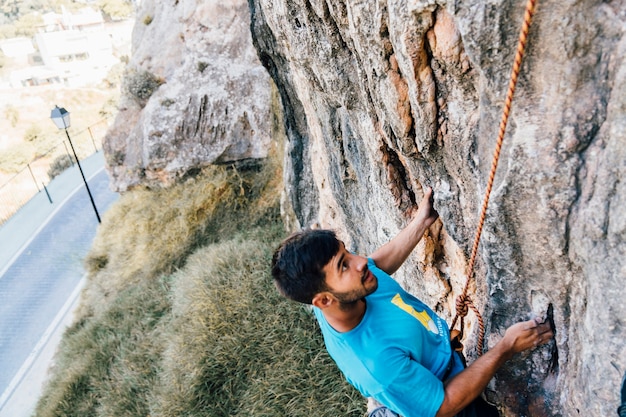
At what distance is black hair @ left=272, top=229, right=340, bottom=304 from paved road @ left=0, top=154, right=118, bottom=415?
1028cm

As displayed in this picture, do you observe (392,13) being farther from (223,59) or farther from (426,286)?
(223,59)

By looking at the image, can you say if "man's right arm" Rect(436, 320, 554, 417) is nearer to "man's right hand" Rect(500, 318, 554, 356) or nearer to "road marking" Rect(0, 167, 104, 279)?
"man's right hand" Rect(500, 318, 554, 356)

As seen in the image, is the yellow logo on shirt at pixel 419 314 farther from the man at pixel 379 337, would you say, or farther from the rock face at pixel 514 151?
the rock face at pixel 514 151

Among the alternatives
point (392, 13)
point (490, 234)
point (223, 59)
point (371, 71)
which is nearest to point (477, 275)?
Result: point (490, 234)

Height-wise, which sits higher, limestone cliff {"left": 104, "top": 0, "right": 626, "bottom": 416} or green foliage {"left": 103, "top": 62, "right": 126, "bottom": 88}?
limestone cliff {"left": 104, "top": 0, "right": 626, "bottom": 416}

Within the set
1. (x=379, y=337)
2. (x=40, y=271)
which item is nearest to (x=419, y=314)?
(x=379, y=337)

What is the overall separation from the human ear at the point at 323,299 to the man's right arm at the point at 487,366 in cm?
62

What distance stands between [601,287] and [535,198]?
400 mm

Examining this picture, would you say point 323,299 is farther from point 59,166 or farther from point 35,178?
point 35,178

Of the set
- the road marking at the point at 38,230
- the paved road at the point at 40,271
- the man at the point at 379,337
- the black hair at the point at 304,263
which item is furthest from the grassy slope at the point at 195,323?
the road marking at the point at 38,230

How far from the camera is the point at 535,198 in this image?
6.19 feet

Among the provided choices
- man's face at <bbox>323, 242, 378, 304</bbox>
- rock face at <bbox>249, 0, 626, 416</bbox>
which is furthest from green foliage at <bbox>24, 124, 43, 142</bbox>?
man's face at <bbox>323, 242, 378, 304</bbox>

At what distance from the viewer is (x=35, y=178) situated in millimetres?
24656

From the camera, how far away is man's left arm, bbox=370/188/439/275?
2.76 m
